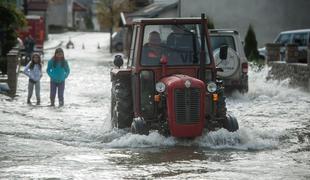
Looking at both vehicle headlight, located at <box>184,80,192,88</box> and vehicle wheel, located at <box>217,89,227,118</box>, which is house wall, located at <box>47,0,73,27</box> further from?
vehicle headlight, located at <box>184,80,192,88</box>

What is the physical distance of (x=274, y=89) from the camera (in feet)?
79.1

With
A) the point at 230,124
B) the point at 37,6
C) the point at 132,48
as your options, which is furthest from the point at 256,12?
the point at 37,6

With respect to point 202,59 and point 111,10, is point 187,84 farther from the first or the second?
point 111,10

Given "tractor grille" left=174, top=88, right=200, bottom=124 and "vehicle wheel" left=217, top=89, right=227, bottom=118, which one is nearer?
"tractor grille" left=174, top=88, right=200, bottom=124

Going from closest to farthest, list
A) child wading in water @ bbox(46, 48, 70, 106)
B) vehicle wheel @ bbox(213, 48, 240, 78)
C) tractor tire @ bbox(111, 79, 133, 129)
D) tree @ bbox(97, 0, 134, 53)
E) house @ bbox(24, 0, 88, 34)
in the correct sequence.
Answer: tractor tire @ bbox(111, 79, 133, 129), child wading in water @ bbox(46, 48, 70, 106), vehicle wheel @ bbox(213, 48, 240, 78), tree @ bbox(97, 0, 134, 53), house @ bbox(24, 0, 88, 34)

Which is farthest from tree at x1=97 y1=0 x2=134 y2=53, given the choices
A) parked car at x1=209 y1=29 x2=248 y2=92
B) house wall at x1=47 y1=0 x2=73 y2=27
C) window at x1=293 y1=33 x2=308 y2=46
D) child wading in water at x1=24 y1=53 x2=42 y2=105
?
child wading in water at x1=24 y1=53 x2=42 y2=105

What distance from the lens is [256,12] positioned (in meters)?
46.0

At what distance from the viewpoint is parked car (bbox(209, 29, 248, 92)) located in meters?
20.9

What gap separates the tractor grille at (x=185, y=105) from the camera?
1185cm

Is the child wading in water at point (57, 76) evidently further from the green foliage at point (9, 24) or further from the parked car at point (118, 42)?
the parked car at point (118, 42)

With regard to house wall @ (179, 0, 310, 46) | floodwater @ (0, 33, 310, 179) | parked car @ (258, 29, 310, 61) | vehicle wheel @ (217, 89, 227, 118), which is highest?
house wall @ (179, 0, 310, 46)

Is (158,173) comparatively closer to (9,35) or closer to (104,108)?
(104,108)

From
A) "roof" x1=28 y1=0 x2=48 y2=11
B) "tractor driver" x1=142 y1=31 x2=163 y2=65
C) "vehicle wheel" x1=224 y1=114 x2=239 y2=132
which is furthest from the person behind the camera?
"roof" x1=28 y1=0 x2=48 y2=11

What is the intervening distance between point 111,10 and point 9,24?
168ft
